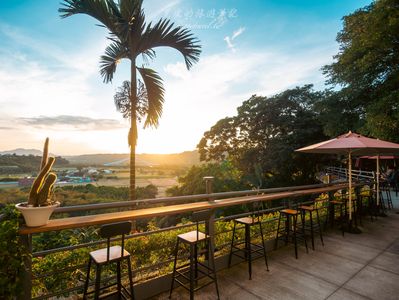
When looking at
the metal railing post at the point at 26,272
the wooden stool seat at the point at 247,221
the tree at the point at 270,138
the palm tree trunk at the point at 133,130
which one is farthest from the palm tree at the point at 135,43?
the tree at the point at 270,138

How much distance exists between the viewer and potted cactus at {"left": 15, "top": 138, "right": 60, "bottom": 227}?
5.41 feet

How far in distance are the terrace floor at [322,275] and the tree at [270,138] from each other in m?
12.7

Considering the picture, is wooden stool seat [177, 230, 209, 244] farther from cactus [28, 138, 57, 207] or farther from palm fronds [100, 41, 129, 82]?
palm fronds [100, 41, 129, 82]

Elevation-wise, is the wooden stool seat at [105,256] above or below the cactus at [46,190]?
below

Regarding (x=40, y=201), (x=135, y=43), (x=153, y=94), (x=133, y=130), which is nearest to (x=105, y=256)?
(x=40, y=201)

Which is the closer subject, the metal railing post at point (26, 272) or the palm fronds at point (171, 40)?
the metal railing post at point (26, 272)

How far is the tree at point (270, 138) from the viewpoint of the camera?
16.9 m

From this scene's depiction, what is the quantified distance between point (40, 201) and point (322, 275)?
326 centimetres

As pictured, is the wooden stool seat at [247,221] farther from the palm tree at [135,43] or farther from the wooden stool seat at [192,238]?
the palm tree at [135,43]

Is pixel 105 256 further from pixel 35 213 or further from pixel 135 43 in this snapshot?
pixel 135 43

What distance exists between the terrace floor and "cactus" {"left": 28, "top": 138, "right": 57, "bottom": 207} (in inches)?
63.6

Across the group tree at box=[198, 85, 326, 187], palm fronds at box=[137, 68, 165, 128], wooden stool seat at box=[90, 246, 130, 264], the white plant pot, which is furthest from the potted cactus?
tree at box=[198, 85, 326, 187]

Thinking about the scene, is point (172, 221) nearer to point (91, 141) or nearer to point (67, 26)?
point (91, 141)

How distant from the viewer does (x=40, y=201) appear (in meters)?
1.71
